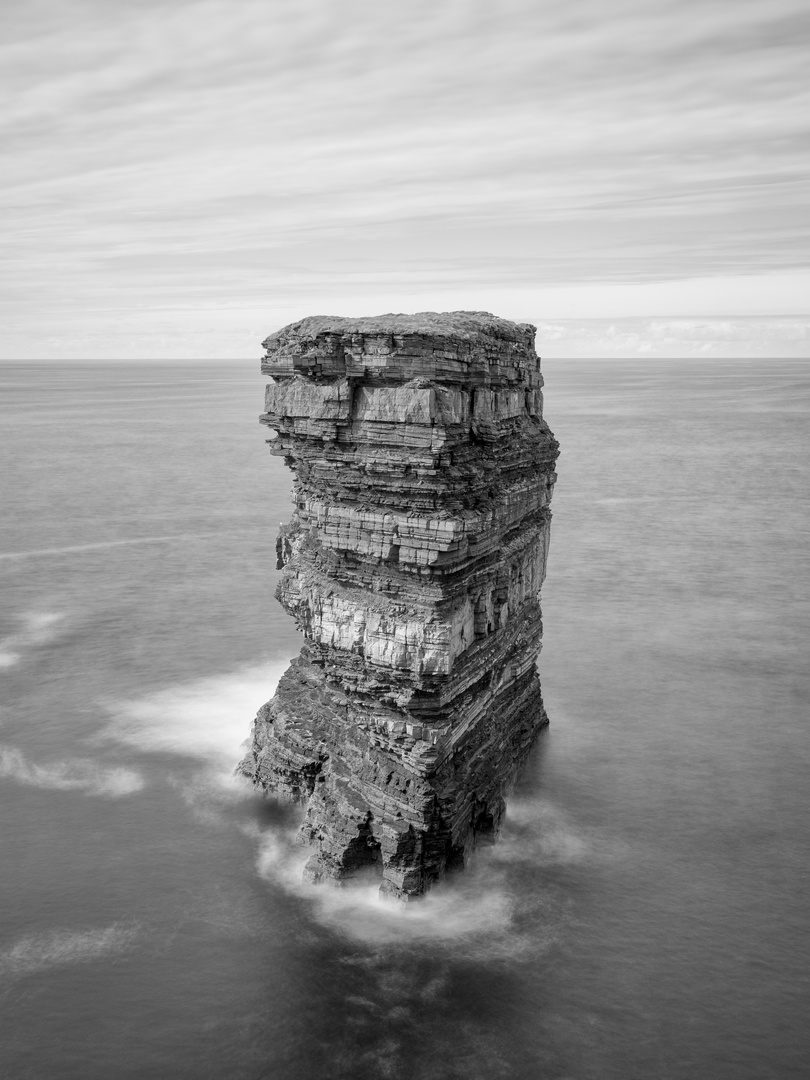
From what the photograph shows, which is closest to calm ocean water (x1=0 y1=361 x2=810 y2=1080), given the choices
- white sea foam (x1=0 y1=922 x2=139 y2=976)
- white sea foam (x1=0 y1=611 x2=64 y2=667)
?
white sea foam (x1=0 y1=922 x2=139 y2=976)

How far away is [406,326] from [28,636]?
42.3m

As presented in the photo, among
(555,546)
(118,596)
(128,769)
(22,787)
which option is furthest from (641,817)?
(555,546)

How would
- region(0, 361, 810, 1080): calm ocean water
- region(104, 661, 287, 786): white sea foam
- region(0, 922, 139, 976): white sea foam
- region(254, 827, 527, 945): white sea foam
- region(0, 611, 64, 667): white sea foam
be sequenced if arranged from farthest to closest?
region(0, 611, 64, 667): white sea foam → region(104, 661, 287, 786): white sea foam → region(254, 827, 527, 945): white sea foam → region(0, 922, 139, 976): white sea foam → region(0, 361, 810, 1080): calm ocean water

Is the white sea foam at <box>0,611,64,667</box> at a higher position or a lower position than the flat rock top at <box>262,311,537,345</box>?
lower

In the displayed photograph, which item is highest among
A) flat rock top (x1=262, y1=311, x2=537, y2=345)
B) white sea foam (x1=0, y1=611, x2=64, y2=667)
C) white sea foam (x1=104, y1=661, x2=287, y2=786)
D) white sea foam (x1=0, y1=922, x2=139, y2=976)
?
flat rock top (x1=262, y1=311, x2=537, y2=345)

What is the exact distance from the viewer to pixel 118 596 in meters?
74.4

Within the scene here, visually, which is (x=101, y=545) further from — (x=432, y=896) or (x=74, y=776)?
(x=432, y=896)

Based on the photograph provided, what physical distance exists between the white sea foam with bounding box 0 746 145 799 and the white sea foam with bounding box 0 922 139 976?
982 cm

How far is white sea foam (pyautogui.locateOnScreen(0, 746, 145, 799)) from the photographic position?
1752 inches

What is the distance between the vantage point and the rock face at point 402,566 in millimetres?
33250

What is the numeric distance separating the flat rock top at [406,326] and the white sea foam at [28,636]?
109 ft

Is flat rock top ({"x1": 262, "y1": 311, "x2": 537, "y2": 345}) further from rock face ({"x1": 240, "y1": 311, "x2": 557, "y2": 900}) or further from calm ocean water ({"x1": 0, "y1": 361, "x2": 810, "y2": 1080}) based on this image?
calm ocean water ({"x1": 0, "y1": 361, "x2": 810, "y2": 1080})

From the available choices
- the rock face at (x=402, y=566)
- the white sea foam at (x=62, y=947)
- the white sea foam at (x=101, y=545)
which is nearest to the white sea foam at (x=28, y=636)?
the white sea foam at (x=101, y=545)

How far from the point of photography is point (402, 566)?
34562 millimetres
